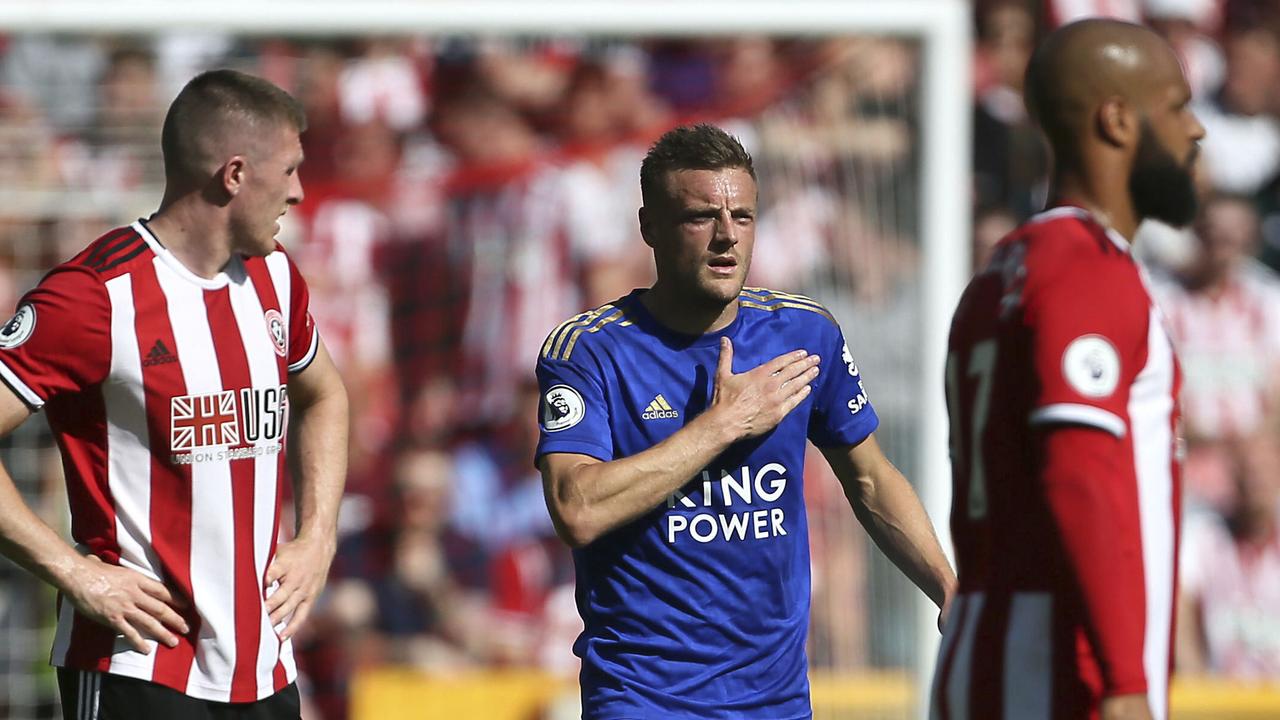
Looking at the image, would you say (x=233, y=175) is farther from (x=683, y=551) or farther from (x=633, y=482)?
(x=683, y=551)

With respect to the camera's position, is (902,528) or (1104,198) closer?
(1104,198)

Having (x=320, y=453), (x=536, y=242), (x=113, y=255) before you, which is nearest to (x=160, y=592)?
(x=320, y=453)

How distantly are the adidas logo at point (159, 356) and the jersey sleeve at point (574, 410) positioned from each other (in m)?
0.90

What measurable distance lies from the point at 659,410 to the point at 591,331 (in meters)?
0.27

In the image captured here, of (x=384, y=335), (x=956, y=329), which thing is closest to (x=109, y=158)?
(x=384, y=335)

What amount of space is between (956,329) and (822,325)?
1.04 metres

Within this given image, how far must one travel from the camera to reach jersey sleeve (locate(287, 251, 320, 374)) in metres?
4.30

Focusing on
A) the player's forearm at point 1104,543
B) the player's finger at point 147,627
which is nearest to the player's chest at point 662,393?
the player's finger at point 147,627

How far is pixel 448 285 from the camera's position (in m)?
8.33

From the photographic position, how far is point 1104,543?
2.68m

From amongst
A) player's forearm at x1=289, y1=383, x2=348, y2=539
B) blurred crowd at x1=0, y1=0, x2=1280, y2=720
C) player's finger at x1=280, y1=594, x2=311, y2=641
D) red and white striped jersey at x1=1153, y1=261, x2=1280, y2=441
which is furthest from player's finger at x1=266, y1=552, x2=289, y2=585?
red and white striped jersey at x1=1153, y1=261, x2=1280, y2=441

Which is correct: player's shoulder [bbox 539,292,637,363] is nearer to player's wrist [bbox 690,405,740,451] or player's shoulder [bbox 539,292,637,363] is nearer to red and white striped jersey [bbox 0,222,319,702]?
player's wrist [bbox 690,405,740,451]

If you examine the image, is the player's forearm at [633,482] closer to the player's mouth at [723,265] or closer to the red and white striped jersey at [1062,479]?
the player's mouth at [723,265]

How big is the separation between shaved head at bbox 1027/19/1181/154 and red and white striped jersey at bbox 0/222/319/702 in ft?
6.90
